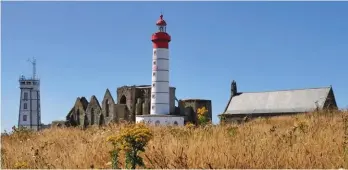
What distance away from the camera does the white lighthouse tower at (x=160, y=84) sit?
44.8 metres

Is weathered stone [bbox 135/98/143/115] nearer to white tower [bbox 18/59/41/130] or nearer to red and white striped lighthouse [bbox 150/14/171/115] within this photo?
red and white striped lighthouse [bbox 150/14/171/115]

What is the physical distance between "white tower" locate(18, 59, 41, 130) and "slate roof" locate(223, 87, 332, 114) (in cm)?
3289

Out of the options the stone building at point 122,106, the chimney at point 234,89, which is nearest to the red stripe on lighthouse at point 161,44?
the stone building at point 122,106

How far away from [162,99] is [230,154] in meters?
38.7

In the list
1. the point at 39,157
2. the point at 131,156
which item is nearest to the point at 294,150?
the point at 131,156

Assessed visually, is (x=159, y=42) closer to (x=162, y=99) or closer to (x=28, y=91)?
(x=162, y=99)

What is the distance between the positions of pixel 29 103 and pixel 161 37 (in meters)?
31.0

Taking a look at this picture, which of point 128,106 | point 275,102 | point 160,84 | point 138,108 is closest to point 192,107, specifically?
point 160,84

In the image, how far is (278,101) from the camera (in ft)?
156

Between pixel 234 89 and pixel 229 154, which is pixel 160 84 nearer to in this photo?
pixel 234 89

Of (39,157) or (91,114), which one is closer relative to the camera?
(39,157)

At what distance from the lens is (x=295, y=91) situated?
155ft

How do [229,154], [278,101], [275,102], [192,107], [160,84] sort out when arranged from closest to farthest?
[229,154] → [160,84] → [192,107] → [278,101] → [275,102]

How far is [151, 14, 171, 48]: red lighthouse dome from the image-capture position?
46812mm
